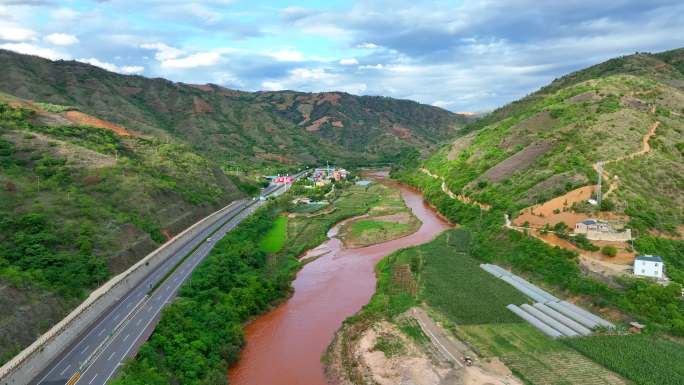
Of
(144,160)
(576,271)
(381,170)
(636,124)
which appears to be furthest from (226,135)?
(576,271)

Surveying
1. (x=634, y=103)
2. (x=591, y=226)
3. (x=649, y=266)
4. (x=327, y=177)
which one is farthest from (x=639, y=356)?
(x=327, y=177)

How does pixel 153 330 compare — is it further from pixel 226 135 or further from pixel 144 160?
pixel 226 135

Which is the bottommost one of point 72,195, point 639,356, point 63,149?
point 639,356

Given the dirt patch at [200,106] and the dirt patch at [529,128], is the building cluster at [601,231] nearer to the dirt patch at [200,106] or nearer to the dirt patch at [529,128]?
the dirt patch at [529,128]

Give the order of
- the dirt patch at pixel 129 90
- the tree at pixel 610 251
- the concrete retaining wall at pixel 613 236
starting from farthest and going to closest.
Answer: the dirt patch at pixel 129 90 < the concrete retaining wall at pixel 613 236 < the tree at pixel 610 251

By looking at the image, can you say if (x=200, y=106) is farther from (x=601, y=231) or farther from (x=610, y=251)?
(x=610, y=251)

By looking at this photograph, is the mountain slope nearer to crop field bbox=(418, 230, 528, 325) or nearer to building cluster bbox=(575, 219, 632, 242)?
crop field bbox=(418, 230, 528, 325)

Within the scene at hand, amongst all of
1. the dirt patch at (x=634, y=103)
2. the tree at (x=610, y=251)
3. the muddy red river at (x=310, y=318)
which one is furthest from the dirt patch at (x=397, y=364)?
the dirt patch at (x=634, y=103)
